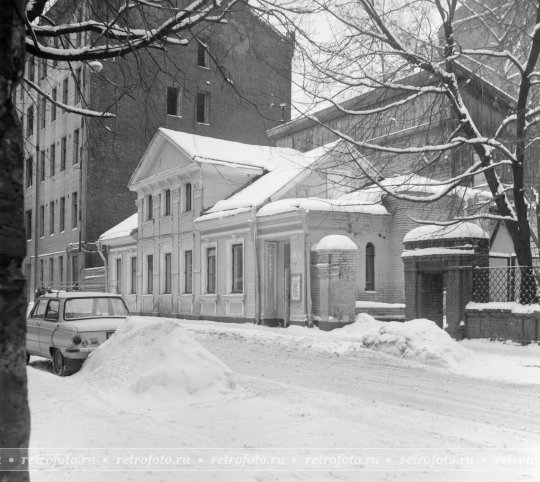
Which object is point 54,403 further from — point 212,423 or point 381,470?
point 381,470

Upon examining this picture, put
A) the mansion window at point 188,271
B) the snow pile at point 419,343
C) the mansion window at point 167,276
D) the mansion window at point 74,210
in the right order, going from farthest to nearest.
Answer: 1. the mansion window at point 74,210
2. the mansion window at point 167,276
3. the mansion window at point 188,271
4. the snow pile at point 419,343

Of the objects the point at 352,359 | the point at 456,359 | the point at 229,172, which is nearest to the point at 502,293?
the point at 456,359

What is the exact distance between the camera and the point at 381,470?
5.34 meters

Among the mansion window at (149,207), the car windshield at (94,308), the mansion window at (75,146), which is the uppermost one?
the mansion window at (75,146)

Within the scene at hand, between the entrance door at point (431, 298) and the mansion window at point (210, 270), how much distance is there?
1170 cm

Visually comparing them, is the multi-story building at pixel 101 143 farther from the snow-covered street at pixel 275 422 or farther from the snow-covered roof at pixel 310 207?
the snow-covered street at pixel 275 422

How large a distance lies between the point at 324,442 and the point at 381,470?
0.81 meters

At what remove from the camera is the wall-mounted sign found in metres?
22.1

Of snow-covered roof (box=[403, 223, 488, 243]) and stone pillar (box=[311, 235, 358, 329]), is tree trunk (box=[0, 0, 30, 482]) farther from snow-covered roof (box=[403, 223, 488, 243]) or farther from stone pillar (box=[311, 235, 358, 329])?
stone pillar (box=[311, 235, 358, 329])

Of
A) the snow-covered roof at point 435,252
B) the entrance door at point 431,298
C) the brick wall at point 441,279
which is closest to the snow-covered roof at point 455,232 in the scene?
the brick wall at point 441,279

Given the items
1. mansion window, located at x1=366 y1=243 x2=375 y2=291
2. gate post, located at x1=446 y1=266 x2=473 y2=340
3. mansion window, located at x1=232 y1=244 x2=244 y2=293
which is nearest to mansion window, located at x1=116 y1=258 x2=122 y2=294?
mansion window, located at x1=232 y1=244 x2=244 y2=293

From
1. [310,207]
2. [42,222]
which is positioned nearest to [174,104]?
[42,222]

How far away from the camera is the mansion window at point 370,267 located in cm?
2447

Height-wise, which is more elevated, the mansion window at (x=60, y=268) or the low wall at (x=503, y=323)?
the mansion window at (x=60, y=268)
